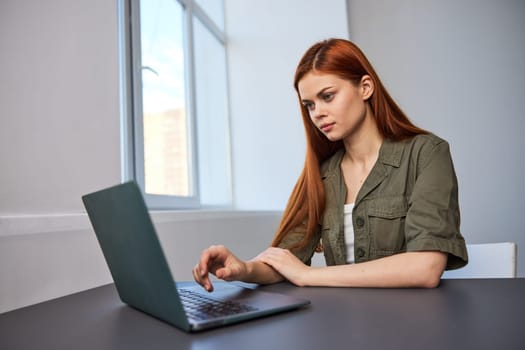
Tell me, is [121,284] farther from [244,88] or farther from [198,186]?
[244,88]

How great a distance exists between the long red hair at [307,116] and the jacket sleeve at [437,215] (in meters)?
0.20

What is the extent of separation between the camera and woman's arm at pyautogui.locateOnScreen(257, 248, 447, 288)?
82 cm

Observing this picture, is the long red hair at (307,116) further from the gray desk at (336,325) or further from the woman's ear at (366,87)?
the gray desk at (336,325)

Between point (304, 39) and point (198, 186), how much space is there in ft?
4.18

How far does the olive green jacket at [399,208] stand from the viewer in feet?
3.08

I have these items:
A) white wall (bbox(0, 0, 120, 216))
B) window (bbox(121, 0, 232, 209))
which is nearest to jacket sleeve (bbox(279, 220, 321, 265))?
white wall (bbox(0, 0, 120, 216))

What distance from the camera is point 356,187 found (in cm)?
128

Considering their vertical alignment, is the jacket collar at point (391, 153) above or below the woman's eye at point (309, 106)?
below

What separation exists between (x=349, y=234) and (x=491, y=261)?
0.38 meters

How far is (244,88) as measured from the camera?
3.10 metres

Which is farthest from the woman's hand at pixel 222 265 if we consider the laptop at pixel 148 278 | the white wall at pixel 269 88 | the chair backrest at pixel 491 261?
the white wall at pixel 269 88

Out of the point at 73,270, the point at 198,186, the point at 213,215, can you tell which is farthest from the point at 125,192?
the point at 198,186

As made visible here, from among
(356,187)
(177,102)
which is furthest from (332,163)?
(177,102)

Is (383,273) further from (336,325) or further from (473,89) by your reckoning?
(473,89)
